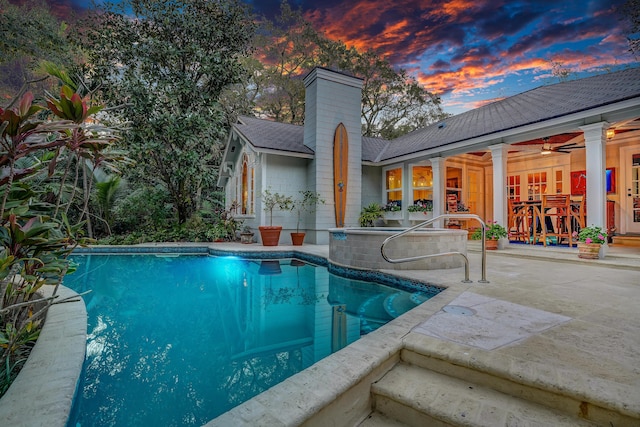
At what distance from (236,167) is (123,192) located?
459 cm

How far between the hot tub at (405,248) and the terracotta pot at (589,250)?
2.35 metres

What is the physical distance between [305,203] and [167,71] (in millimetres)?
7039

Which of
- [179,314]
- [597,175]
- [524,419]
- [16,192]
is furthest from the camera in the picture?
[597,175]

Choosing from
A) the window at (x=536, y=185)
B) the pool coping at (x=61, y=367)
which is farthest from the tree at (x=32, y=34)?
the window at (x=536, y=185)

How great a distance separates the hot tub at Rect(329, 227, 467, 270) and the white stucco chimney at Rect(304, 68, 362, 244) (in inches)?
Answer: 174

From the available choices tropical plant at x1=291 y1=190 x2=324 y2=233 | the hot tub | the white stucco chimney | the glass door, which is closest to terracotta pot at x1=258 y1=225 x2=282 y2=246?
tropical plant at x1=291 y1=190 x2=324 y2=233

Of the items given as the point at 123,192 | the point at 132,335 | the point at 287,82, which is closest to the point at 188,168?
the point at 123,192

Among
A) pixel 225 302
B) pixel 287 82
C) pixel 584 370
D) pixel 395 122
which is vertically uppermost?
pixel 287 82

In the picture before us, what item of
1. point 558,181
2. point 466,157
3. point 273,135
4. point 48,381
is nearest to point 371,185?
point 466,157

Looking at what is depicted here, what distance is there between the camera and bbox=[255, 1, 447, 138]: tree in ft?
59.1

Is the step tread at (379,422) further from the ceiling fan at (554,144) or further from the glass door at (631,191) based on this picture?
the glass door at (631,191)

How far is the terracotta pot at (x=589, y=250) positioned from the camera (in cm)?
570

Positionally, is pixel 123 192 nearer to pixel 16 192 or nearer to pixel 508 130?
pixel 16 192

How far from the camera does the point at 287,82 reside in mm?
18734
